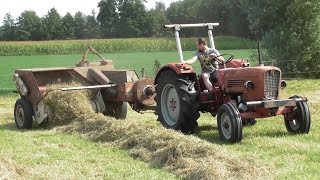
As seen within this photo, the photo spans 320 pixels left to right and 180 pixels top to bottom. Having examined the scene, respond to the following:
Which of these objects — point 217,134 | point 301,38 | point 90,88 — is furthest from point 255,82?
point 301,38

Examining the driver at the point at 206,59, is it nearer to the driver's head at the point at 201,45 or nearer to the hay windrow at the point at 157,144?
the driver's head at the point at 201,45

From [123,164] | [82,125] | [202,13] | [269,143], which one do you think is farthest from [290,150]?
[202,13]

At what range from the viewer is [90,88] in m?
9.74

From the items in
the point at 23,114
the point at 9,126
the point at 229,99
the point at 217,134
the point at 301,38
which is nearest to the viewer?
the point at 229,99

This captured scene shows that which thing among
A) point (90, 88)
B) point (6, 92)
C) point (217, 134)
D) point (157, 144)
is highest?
point (90, 88)

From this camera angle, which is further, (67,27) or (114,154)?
(67,27)

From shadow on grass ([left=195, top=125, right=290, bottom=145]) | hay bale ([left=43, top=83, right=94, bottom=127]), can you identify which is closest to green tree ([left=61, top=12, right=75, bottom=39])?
hay bale ([left=43, top=83, right=94, bottom=127])

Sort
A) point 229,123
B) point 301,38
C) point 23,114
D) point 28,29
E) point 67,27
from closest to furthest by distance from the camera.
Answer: point 229,123 < point 23,114 < point 301,38 < point 28,29 < point 67,27

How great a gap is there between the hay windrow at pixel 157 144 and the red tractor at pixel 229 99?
0.79 m

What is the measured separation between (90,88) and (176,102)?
6.12ft

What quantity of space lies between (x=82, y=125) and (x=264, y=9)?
12404 millimetres

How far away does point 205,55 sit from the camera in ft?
28.0

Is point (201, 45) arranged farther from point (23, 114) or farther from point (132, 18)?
point (132, 18)

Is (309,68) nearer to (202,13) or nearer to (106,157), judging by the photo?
(106,157)
